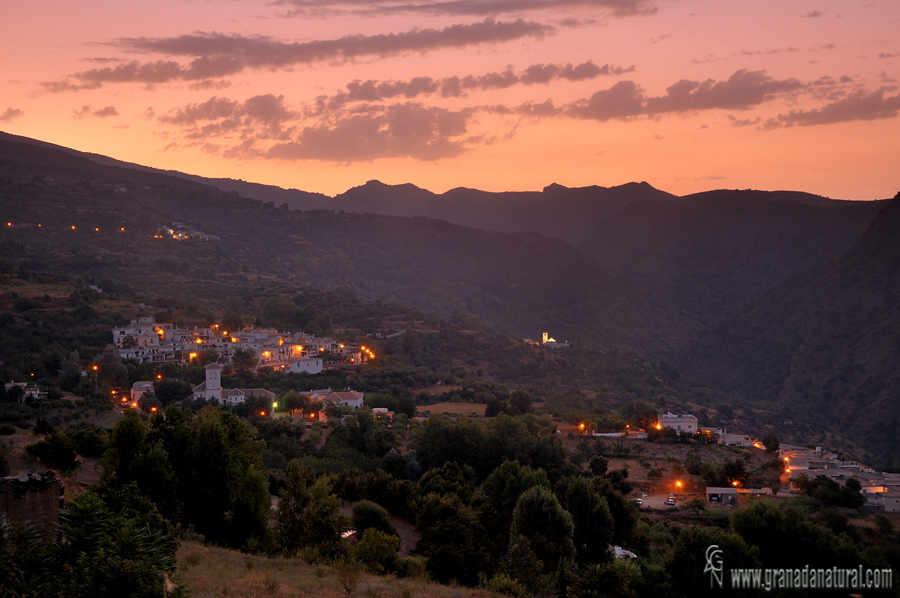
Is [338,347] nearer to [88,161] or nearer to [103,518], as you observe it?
[103,518]

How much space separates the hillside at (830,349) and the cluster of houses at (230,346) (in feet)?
110

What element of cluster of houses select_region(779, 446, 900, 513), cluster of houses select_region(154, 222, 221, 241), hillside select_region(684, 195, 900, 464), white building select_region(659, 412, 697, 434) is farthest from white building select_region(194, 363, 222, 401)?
cluster of houses select_region(154, 222, 221, 241)

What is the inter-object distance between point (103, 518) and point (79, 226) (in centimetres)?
7376

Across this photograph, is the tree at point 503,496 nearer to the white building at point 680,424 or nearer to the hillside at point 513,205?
the white building at point 680,424

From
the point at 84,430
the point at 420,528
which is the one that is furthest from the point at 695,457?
the point at 84,430

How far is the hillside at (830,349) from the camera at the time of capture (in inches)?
2141

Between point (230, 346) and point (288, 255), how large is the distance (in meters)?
52.4

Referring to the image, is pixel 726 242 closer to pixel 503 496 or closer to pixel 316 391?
pixel 316 391

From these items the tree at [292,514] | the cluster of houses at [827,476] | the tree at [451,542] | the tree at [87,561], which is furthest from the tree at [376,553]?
the cluster of houses at [827,476]

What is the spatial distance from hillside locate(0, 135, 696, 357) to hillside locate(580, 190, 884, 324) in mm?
A: 15206

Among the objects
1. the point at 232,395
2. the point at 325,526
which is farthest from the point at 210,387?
the point at 325,526

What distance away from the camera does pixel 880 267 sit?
74438mm

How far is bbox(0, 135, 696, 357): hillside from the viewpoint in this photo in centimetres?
6598

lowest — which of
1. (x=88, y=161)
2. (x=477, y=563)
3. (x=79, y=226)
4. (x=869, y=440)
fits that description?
(x=869, y=440)
